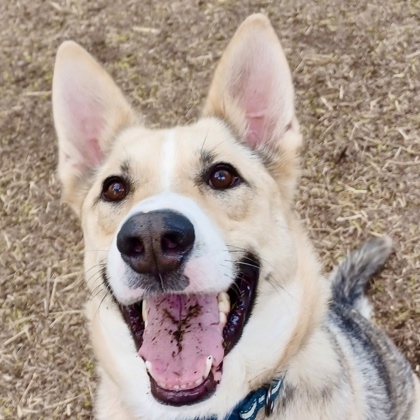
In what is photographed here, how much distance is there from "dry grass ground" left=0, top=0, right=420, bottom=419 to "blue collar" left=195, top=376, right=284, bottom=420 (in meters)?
1.78

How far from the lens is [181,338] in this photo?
2.59m

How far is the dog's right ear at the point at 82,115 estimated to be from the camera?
298 cm

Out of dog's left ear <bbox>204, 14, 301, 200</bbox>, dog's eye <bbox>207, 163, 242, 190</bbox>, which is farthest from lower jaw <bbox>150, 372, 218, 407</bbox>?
dog's left ear <bbox>204, 14, 301, 200</bbox>

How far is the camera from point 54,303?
4.69 metres

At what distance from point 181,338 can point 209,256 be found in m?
0.44

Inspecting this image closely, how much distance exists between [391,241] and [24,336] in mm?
2770

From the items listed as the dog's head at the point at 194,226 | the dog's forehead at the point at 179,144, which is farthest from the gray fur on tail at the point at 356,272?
the dog's forehead at the point at 179,144

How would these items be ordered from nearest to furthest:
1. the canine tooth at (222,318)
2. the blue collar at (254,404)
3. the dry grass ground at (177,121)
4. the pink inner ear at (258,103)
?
the canine tooth at (222,318) < the blue collar at (254,404) < the pink inner ear at (258,103) < the dry grass ground at (177,121)

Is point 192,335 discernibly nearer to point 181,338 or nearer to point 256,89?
point 181,338

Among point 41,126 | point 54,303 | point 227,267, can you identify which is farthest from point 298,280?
point 41,126

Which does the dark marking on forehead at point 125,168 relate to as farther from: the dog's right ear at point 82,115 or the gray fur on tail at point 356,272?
the gray fur on tail at point 356,272

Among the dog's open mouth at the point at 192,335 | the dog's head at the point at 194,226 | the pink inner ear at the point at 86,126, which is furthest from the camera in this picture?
the pink inner ear at the point at 86,126

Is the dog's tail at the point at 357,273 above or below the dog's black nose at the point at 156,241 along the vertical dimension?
below

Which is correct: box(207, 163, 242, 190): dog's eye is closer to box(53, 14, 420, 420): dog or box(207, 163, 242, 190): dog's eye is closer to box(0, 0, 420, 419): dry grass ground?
box(53, 14, 420, 420): dog
